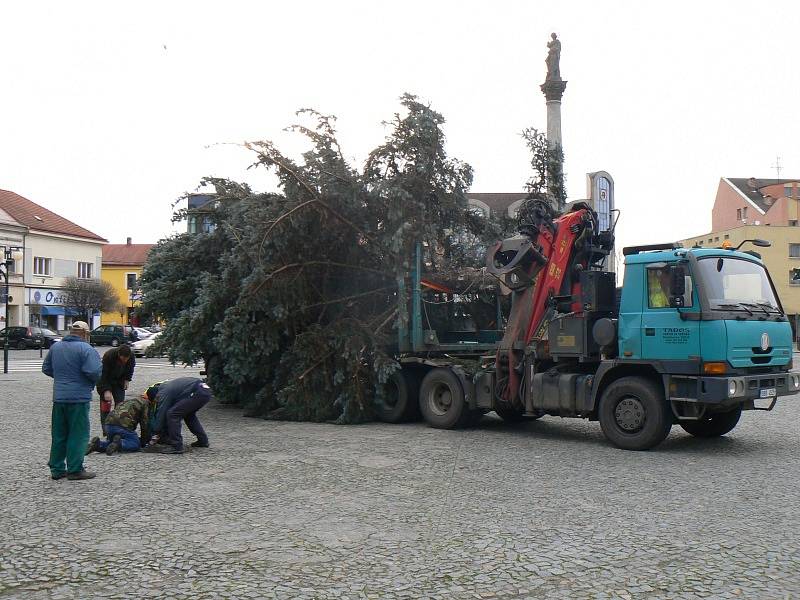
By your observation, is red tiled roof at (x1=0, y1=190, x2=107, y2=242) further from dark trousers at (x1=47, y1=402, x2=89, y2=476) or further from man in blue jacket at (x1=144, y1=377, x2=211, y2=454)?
dark trousers at (x1=47, y1=402, x2=89, y2=476)

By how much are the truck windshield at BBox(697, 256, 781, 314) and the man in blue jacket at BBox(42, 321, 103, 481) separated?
7147 millimetres

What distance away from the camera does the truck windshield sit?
32.9ft

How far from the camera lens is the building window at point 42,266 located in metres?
62.9

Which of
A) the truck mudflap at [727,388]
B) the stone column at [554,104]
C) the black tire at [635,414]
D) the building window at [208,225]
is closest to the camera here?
the truck mudflap at [727,388]

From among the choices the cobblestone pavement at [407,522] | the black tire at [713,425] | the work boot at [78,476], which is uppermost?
the black tire at [713,425]

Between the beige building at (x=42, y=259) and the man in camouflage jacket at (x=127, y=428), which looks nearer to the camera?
the man in camouflage jacket at (x=127, y=428)

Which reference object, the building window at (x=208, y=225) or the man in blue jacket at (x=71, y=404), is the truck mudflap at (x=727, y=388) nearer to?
the man in blue jacket at (x=71, y=404)

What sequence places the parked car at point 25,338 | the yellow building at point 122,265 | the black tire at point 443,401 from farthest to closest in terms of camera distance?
the yellow building at point 122,265
the parked car at point 25,338
the black tire at point 443,401

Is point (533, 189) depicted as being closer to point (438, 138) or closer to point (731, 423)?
point (438, 138)

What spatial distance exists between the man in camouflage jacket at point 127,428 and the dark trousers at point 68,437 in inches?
64.5

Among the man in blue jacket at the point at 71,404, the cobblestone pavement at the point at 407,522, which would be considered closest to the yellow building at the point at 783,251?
the cobblestone pavement at the point at 407,522

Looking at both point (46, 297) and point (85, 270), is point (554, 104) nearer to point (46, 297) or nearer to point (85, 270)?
point (46, 297)

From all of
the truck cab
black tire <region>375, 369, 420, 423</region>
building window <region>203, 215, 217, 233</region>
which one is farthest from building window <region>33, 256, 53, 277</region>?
the truck cab

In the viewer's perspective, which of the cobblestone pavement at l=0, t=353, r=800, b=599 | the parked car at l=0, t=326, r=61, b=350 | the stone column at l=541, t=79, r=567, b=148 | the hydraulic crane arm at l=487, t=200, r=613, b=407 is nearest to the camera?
the cobblestone pavement at l=0, t=353, r=800, b=599
